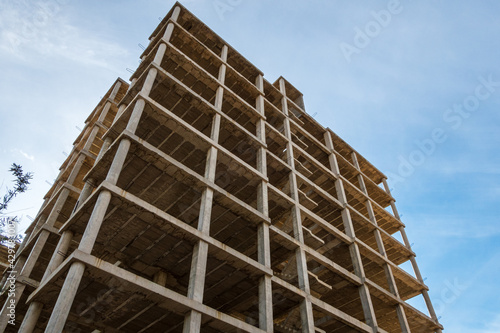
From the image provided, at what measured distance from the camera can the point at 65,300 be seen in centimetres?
1023

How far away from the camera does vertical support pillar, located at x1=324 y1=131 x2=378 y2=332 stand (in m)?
20.0

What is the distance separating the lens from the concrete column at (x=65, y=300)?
A: 9773 millimetres

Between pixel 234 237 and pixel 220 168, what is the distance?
3499mm

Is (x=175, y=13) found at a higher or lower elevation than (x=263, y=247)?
higher

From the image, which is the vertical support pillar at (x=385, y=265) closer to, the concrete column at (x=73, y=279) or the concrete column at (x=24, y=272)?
the concrete column at (x=73, y=279)

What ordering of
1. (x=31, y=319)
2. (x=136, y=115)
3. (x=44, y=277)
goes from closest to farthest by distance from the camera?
(x=31, y=319), (x=44, y=277), (x=136, y=115)

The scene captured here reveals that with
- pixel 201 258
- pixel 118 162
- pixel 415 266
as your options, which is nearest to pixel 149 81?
pixel 118 162

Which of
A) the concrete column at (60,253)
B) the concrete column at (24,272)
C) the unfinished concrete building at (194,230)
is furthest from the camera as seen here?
the concrete column at (24,272)

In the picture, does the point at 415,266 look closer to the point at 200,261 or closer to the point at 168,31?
the point at 200,261

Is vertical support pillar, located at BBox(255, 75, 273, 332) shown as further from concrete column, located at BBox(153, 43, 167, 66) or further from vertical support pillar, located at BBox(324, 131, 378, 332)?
concrete column, located at BBox(153, 43, 167, 66)

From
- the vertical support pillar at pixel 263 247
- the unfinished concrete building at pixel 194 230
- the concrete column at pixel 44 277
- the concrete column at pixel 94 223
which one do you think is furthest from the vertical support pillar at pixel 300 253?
the concrete column at pixel 44 277

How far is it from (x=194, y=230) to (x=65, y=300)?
523cm

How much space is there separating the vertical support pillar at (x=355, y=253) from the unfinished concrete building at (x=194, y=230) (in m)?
0.08

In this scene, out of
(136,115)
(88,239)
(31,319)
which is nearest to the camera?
(88,239)
